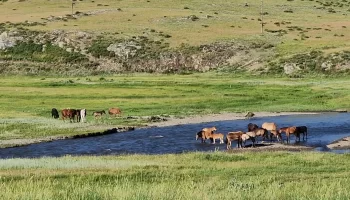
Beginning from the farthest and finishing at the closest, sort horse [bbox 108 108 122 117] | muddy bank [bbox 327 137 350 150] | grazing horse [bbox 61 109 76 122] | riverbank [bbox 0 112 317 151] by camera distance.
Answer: horse [bbox 108 108 122 117]
grazing horse [bbox 61 109 76 122]
riverbank [bbox 0 112 317 151]
muddy bank [bbox 327 137 350 150]

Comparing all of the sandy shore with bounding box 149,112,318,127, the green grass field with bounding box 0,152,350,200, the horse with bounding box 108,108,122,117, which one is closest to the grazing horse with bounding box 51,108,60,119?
the horse with bounding box 108,108,122,117

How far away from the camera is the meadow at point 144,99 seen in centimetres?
5266

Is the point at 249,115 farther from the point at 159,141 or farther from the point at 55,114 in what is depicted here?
the point at 55,114

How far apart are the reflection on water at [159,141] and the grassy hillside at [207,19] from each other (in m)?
61.6

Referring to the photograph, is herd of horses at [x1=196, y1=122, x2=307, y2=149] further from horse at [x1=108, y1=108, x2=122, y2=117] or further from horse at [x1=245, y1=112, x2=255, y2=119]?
horse at [x1=108, y1=108, x2=122, y2=117]

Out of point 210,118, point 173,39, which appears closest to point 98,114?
point 210,118

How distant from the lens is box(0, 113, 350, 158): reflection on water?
136 feet

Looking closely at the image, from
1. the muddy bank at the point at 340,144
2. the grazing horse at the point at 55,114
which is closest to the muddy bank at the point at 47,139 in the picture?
the grazing horse at the point at 55,114

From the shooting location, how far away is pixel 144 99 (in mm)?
71125

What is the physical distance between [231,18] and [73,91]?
74.4m

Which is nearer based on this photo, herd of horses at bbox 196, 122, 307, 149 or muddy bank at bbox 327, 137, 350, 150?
muddy bank at bbox 327, 137, 350, 150

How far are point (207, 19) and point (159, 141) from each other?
104098mm

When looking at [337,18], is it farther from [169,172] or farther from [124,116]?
[169,172]

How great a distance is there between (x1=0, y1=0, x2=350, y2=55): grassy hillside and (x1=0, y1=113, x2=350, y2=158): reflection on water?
202 ft
